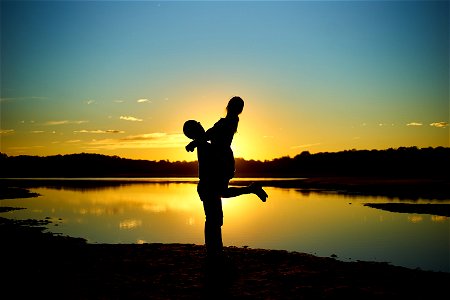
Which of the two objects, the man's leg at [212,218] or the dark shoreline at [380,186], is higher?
the man's leg at [212,218]

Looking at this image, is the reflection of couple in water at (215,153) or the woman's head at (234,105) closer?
the reflection of couple in water at (215,153)

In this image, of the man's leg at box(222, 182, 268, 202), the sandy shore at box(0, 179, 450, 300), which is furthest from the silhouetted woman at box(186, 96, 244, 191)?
the sandy shore at box(0, 179, 450, 300)

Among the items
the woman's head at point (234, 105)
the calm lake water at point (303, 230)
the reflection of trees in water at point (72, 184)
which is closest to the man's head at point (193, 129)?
the woman's head at point (234, 105)

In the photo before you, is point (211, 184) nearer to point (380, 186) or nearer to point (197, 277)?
point (197, 277)

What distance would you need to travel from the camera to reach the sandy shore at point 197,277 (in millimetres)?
8328

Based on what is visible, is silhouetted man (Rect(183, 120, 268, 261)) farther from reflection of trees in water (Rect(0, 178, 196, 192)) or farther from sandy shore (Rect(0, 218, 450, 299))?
reflection of trees in water (Rect(0, 178, 196, 192))

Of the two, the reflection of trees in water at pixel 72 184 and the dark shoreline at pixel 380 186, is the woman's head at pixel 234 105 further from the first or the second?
the reflection of trees in water at pixel 72 184

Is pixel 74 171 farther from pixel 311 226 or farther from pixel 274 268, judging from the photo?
pixel 274 268

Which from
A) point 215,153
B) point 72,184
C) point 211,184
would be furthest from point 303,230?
point 72,184

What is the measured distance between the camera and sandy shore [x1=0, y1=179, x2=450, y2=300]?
27.3 feet

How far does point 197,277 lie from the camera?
9828 mm

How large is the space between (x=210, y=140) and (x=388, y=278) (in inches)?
246

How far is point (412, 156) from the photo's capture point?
469 feet

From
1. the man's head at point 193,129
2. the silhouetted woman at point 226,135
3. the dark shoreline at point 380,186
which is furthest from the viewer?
the dark shoreline at point 380,186
